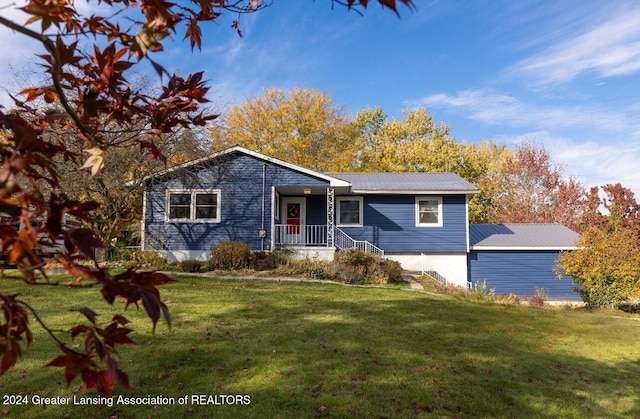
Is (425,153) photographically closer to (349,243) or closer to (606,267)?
(349,243)

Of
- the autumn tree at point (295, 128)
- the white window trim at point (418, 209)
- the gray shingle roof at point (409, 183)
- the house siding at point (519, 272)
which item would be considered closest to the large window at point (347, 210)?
the gray shingle roof at point (409, 183)

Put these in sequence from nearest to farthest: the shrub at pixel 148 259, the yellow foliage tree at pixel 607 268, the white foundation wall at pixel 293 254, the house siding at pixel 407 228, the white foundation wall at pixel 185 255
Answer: the yellow foliage tree at pixel 607 268 → the shrub at pixel 148 259 → the white foundation wall at pixel 293 254 → the white foundation wall at pixel 185 255 → the house siding at pixel 407 228

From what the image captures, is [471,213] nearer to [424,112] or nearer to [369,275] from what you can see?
[424,112]

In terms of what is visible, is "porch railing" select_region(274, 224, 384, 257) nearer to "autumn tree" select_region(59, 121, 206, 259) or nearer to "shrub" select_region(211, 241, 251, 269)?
"shrub" select_region(211, 241, 251, 269)

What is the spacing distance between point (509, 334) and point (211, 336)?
4953mm

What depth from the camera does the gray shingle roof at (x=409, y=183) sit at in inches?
714

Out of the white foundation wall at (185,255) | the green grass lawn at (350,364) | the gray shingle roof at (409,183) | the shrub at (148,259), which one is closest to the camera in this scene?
the green grass lawn at (350,364)

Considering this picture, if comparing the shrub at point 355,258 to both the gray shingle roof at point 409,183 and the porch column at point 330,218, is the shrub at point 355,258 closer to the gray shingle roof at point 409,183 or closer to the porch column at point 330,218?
the porch column at point 330,218

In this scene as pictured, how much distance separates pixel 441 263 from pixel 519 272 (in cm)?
363

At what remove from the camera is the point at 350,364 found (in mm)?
4930

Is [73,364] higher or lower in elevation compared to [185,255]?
higher

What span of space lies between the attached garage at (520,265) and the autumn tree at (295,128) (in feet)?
50.2

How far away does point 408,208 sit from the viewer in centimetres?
1853

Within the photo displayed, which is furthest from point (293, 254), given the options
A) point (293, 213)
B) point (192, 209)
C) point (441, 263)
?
point (441, 263)
